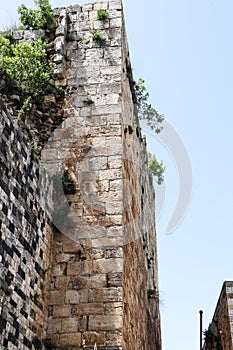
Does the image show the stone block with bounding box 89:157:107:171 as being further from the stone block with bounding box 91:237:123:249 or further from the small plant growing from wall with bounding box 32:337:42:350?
the small plant growing from wall with bounding box 32:337:42:350

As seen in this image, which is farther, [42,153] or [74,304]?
[42,153]

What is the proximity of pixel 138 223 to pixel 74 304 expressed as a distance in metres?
2.85

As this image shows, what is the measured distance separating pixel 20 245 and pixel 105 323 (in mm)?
1591

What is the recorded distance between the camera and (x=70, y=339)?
22.2 ft

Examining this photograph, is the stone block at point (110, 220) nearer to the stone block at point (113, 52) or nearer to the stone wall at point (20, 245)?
the stone wall at point (20, 245)

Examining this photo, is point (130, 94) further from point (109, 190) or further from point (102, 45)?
point (109, 190)

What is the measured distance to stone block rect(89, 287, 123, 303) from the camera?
6926 millimetres

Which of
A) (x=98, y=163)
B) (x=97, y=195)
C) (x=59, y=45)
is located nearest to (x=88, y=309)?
(x=97, y=195)

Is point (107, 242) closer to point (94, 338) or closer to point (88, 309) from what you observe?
point (88, 309)

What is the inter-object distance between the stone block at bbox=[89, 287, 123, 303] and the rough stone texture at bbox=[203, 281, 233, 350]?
9.18 ft

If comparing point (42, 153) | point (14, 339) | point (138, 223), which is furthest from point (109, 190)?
point (14, 339)

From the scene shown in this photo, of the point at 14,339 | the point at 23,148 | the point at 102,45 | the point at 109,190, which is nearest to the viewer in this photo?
the point at 14,339

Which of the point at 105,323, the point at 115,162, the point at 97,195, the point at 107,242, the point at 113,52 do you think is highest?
the point at 113,52

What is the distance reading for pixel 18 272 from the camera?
240 inches
